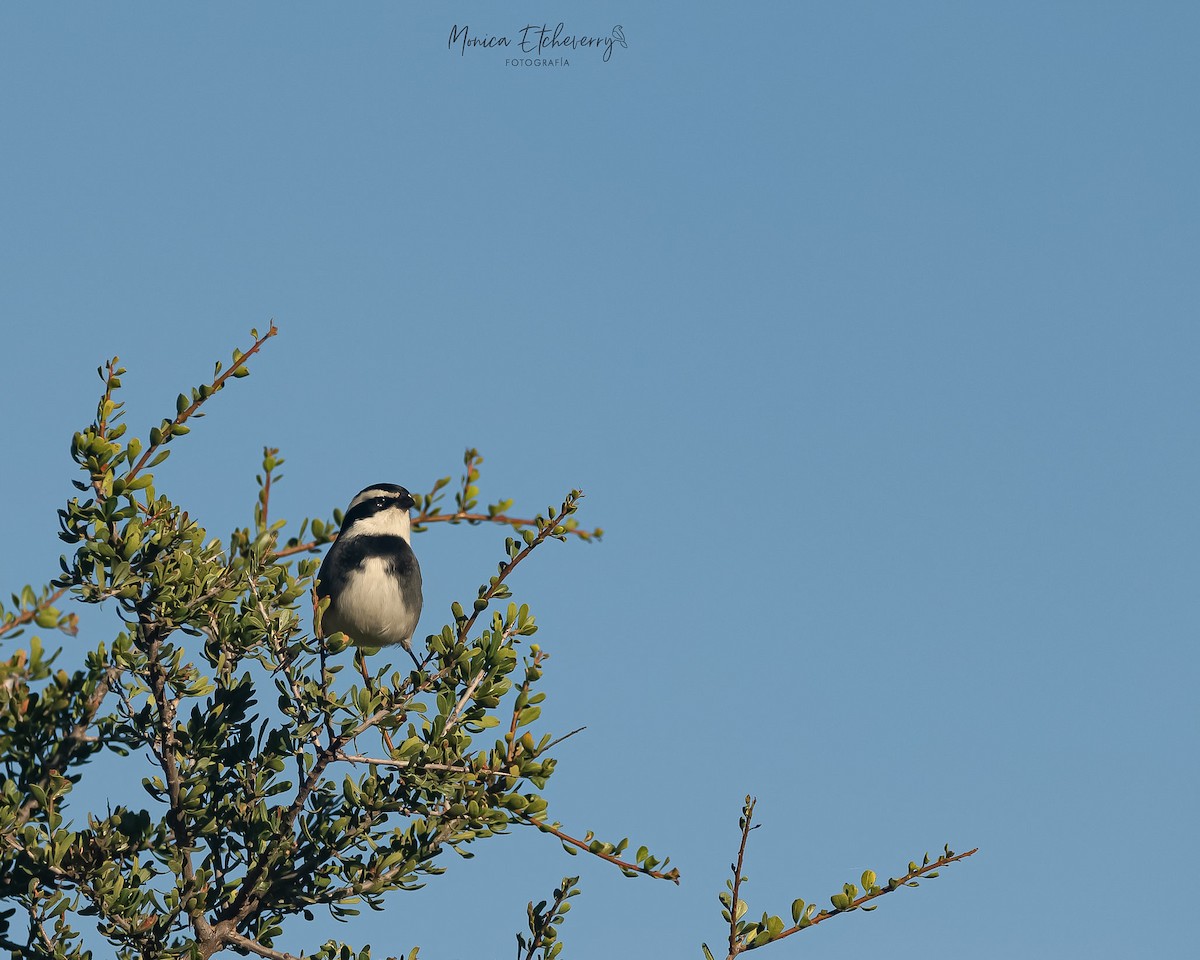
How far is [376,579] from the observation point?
363 inches

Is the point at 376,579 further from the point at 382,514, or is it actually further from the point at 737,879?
the point at 737,879

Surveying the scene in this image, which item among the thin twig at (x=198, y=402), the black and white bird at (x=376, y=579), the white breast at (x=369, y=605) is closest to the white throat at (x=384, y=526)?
the black and white bird at (x=376, y=579)

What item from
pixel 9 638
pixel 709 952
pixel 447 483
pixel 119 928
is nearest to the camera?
pixel 9 638

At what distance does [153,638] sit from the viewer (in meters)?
6.22

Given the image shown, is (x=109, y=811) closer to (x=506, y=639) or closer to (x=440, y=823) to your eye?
(x=440, y=823)

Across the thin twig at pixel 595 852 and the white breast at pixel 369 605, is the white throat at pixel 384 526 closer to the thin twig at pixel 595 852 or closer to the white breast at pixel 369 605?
the white breast at pixel 369 605

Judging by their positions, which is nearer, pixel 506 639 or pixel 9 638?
pixel 9 638

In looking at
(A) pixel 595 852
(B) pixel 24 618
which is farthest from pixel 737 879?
(B) pixel 24 618

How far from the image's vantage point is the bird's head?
968cm

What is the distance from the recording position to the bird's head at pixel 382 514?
968cm

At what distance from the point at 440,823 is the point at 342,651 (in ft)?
3.53

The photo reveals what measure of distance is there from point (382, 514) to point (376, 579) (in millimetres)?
713

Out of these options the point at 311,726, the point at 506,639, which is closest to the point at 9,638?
the point at 311,726

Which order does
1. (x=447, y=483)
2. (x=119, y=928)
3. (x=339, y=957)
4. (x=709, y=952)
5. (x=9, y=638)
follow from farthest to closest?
1. (x=447, y=483)
2. (x=339, y=957)
3. (x=119, y=928)
4. (x=709, y=952)
5. (x=9, y=638)
